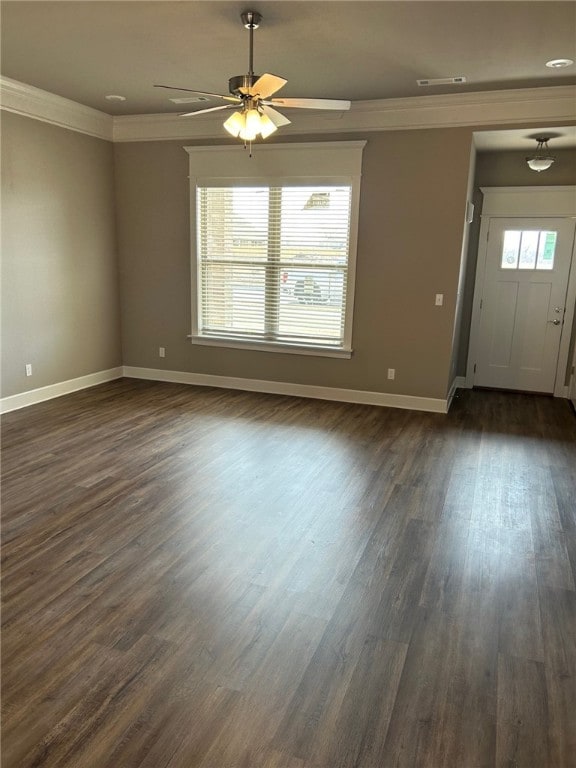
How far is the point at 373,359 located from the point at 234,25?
3.31 meters

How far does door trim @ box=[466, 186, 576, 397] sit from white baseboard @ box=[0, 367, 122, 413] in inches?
180

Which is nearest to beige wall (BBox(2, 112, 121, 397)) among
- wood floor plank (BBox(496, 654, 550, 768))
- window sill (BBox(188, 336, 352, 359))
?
window sill (BBox(188, 336, 352, 359))

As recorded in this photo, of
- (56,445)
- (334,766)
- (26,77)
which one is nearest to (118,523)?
(56,445)

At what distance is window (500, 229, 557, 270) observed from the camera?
607 cm

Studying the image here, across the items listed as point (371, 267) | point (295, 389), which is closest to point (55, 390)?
point (295, 389)

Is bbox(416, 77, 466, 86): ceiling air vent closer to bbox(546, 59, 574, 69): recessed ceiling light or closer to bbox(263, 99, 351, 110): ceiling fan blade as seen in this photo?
bbox(546, 59, 574, 69): recessed ceiling light

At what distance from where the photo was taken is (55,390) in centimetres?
568

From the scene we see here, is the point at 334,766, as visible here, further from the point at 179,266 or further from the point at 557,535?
the point at 179,266

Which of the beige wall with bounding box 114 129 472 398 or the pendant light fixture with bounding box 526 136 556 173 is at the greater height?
the pendant light fixture with bounding box 526 136 556 173

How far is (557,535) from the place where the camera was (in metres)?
3.07

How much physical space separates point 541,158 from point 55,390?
5878mm

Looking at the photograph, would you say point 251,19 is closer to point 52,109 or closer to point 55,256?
point 52,109

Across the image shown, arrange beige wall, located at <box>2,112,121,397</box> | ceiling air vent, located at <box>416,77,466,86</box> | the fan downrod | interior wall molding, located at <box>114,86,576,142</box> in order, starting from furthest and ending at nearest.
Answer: beige wall, located at <box>2,112,121,397</box>
interior wall molding, located at <box>114,86,576,142</box>
ceiling air vent, located at <box>416,77,466,86</box>
the fan downrod

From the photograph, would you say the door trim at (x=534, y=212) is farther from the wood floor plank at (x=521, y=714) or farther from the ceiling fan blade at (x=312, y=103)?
the wood floor plank at (x=521, y=714)
